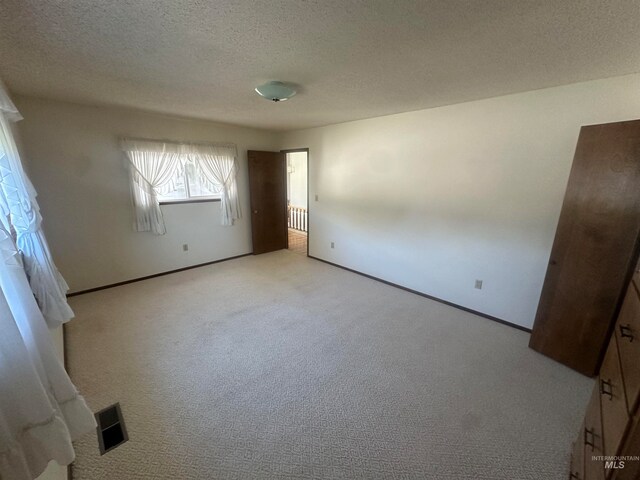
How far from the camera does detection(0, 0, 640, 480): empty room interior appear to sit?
49.3 inches

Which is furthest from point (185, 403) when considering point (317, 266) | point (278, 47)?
point (317, 266)

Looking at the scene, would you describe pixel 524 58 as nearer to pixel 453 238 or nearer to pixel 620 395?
pixel 453 238

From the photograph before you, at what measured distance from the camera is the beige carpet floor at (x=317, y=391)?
1412 millimetres

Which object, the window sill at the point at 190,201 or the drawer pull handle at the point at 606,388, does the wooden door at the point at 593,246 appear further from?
the window sill at the point at 190,201

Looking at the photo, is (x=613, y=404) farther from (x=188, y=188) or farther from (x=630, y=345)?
(x=188, y=188)

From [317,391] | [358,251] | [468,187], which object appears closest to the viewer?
[317,391]

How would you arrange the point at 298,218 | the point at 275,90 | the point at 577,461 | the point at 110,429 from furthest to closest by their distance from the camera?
1. the point at 298,218
2. the point at 275,90
3. the point at 110,429
4. the point at 577,461

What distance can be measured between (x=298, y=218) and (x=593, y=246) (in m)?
6.26

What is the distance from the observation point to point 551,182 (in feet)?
7.53

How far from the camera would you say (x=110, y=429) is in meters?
1.57

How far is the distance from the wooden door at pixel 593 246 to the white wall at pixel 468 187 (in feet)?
1.15

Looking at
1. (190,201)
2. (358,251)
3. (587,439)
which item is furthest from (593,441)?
(190,201)

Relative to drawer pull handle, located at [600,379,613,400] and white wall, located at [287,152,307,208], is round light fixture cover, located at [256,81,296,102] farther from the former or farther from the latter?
white wall, located at [287,152,307,208]

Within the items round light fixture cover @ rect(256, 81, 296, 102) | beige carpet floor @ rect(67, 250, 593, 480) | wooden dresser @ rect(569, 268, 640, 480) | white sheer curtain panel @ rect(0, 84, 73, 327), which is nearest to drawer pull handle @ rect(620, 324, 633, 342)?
wooden dresser @ rect(569, 268, 640, 480)
